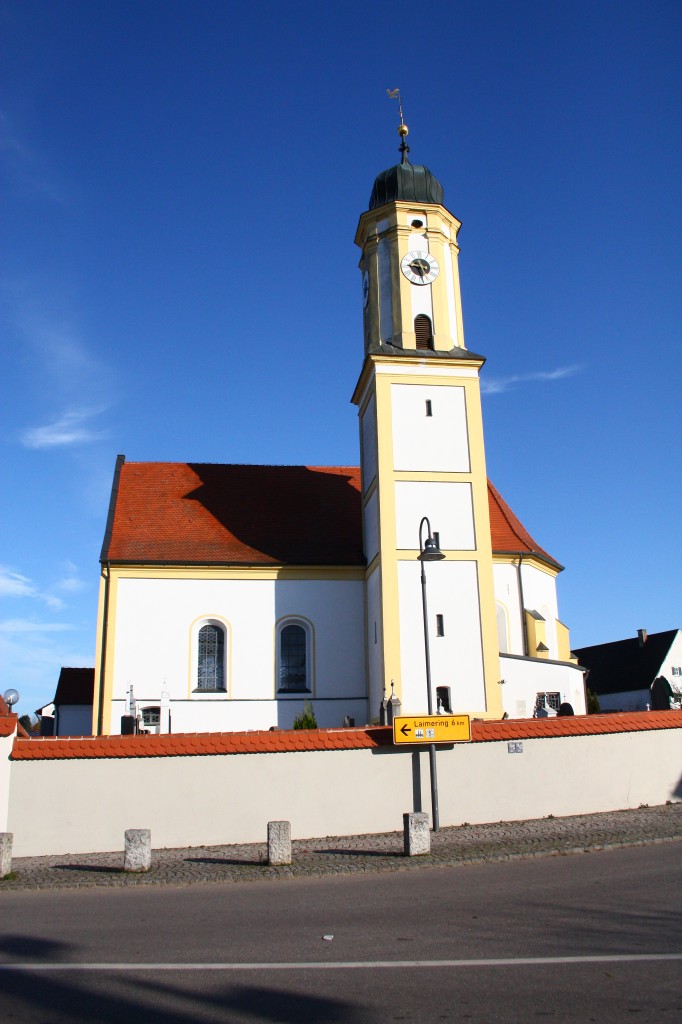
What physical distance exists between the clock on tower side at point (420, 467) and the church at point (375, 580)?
0.15 feet

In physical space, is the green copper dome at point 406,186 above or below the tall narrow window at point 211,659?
above

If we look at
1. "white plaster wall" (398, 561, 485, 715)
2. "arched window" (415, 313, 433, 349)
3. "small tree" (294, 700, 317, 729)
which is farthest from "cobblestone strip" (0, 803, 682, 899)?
"arched window" (415, 313, 433, 349)

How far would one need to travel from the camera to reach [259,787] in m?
14.4

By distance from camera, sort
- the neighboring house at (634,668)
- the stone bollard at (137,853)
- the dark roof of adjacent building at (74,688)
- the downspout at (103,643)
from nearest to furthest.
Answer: the stone bollard at (137,853), the downspout at (103,643), the dark roof of adjacent building at (74,688), the neighboring house at (634,668)

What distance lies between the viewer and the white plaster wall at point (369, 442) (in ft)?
82.4

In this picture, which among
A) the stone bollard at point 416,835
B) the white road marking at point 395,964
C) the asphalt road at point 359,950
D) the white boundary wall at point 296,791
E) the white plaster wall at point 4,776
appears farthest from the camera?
the white boundary wall at point 296,791

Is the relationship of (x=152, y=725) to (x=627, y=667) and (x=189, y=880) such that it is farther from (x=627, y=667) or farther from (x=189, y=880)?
(x=627, y=667)

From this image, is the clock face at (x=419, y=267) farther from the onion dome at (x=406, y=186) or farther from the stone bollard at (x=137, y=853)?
the stone bollard at (x=137, y=853)

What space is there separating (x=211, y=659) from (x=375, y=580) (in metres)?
5.38

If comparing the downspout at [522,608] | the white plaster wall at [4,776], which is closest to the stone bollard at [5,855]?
the white plaster wall at [4,776]

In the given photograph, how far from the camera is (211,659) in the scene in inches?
1016

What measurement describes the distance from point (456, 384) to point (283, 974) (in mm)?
20303

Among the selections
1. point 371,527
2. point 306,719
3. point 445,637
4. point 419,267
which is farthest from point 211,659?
point 419,267

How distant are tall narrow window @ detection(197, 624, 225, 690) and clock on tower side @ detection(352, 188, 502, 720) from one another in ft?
14.3
